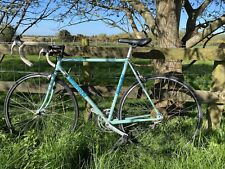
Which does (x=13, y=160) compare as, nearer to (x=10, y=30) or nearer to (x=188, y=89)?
(x=188, y=89)

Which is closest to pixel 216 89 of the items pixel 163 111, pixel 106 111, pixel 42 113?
pixel 163 111

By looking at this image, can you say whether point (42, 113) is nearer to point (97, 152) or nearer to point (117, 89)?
point (117, 89)

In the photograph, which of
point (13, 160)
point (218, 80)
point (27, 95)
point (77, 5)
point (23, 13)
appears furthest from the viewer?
point (77, 5)

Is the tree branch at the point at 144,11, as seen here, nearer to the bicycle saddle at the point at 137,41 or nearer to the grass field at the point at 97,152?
the bicycle saddle at the point at 137,41

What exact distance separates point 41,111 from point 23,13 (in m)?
2.15

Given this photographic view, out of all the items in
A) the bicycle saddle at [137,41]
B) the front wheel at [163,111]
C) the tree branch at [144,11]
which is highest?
the tree branch at [144,11]

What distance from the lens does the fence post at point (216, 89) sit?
4859 mm

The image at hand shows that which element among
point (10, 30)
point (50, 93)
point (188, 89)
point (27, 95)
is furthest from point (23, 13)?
point (188, 89)

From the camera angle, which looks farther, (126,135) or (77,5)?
(77,5)

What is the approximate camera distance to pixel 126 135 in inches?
172

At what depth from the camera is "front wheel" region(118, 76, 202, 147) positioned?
4.54 metres

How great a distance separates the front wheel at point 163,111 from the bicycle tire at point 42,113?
0.66 metres

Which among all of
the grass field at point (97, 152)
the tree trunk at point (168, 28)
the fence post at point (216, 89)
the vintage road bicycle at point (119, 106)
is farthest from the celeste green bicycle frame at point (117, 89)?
the tree trunk at point (168, 28)

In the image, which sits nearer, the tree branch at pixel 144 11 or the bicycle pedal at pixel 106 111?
the bicycle pedal at pixel 106 111
